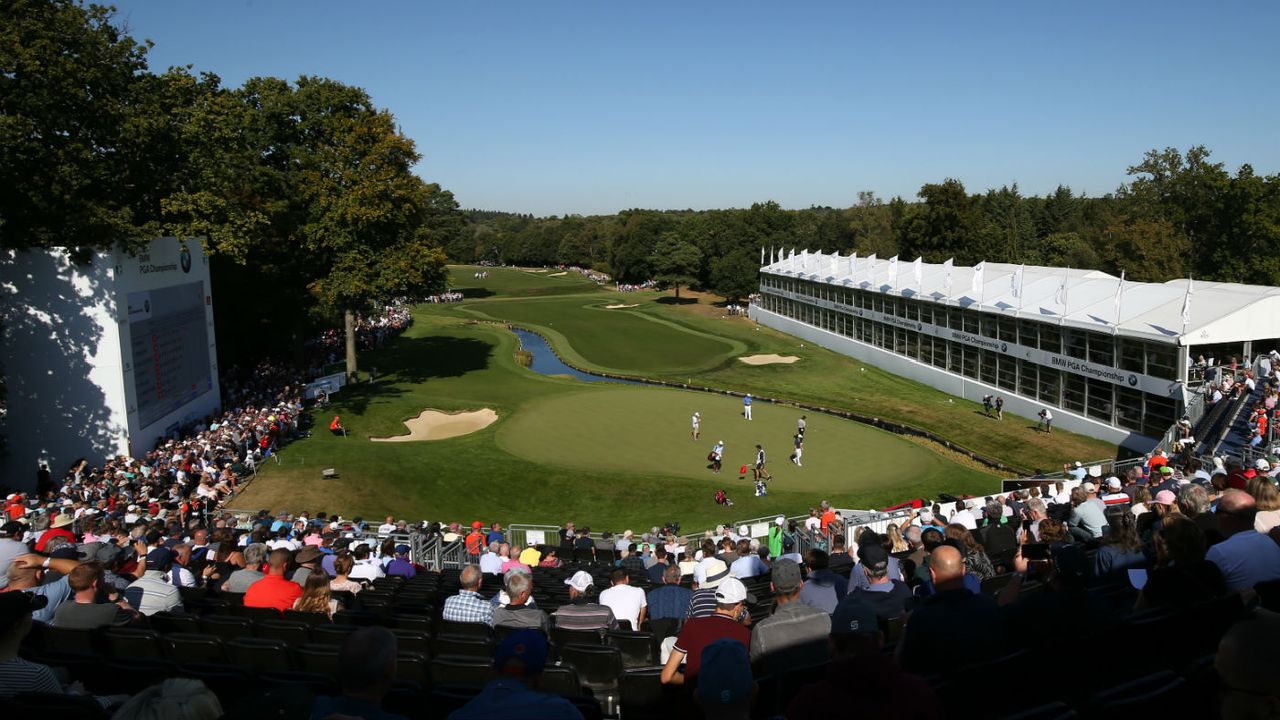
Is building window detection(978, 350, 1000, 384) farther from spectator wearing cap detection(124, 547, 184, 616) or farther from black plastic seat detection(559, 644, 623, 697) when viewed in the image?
spectator wearing cap detection(124, 547, 184, 616)

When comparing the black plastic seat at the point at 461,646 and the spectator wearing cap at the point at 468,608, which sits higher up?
the black plastic seat at the point at 461,646

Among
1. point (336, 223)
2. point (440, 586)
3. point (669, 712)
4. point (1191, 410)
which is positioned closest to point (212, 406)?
point (336, 223)

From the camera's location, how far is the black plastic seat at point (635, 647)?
8305 mm

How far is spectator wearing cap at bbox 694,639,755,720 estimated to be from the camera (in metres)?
4.50

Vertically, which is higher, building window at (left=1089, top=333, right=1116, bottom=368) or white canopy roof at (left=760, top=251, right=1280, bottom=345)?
white canopy roof at (left=760, top=251, right=1280, bottom=345)

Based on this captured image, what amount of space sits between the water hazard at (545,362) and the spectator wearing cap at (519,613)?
4579 cm

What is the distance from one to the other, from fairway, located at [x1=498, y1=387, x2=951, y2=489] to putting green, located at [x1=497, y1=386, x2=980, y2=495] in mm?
39

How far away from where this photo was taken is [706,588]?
28.8ft

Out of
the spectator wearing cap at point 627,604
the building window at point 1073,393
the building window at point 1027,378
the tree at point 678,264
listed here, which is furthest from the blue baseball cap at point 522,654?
the tree at point 678,264

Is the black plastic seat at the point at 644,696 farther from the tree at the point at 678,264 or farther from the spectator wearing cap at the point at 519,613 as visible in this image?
the tree at the point at 678,264

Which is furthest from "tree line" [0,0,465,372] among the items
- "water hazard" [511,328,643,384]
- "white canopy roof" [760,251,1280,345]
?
"white canopy roof" [760,251,1280,345]

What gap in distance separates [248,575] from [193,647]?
3.07 metres

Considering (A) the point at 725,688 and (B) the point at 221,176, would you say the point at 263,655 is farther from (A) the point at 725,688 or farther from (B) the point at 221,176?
(B) the point at 221,176

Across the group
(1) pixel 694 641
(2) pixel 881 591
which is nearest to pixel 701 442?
(2) pixel 881 591
